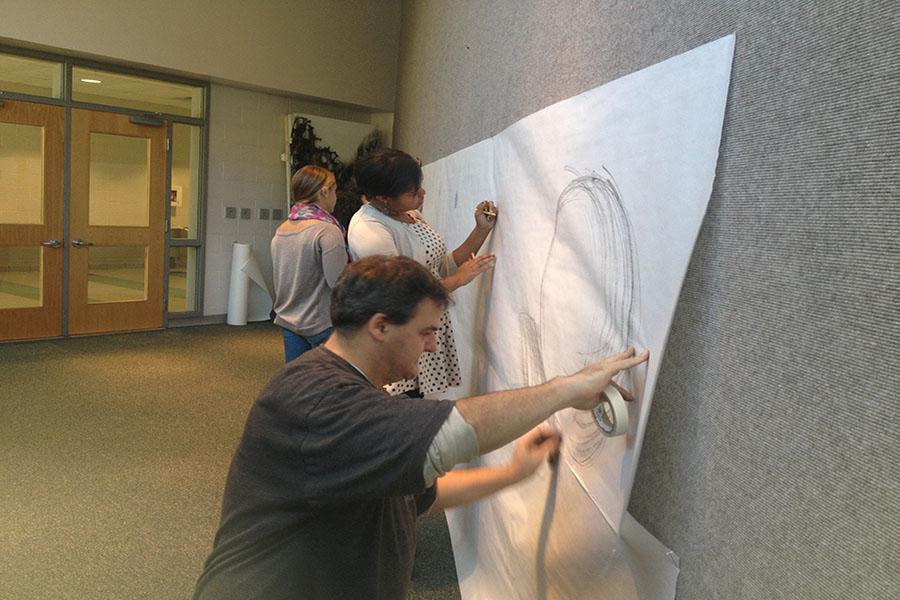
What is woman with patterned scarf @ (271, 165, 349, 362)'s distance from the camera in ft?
8.60

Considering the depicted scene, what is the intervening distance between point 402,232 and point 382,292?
0.98m

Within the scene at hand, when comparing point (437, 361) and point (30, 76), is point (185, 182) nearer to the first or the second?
point (30, 76)

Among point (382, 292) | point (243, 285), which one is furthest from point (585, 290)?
point (243, 285)

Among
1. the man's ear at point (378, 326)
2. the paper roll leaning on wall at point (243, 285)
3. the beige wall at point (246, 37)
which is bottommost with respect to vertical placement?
the paper roll leaning on wall at point (243, 285)

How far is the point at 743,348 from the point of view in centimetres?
78

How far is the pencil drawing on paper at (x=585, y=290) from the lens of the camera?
3.06 ft

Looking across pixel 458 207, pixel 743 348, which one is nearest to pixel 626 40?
A: pixel 743 348

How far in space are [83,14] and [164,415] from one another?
324 centimetres

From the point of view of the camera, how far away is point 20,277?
5.15m

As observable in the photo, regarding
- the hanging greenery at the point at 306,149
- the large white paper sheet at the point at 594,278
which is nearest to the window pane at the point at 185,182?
the hanging greenery at the point at 306,149

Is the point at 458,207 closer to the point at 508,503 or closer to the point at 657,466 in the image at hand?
the point at 508,503

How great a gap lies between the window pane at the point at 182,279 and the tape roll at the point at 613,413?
578 cm

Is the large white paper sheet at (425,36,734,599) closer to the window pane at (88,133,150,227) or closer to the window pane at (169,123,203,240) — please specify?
the window pane at (88,133,150,227)

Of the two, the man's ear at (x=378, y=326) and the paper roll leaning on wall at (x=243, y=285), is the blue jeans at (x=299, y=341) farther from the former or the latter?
the paper roll leaning on wall at (x=243, y=285)
